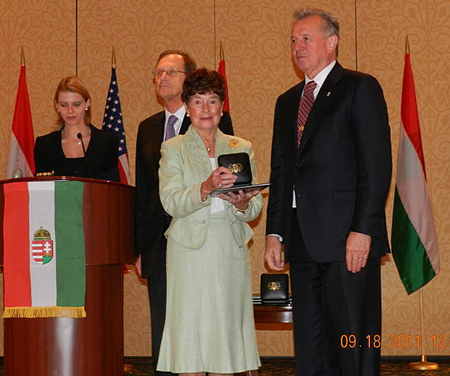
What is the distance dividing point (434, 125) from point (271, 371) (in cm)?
235

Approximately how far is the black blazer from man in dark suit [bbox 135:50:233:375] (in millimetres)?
267

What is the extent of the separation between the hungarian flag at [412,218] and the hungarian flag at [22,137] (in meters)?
2.85

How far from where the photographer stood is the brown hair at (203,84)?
322cm

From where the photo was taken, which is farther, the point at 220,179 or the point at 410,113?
the point at 410,113

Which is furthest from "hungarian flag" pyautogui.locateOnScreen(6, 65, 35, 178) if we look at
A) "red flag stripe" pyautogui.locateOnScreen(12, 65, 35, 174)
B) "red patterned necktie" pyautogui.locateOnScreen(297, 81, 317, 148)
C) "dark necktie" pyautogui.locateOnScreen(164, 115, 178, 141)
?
"red patterned necktie" pyautogui.locateOnScreen(297, 81, 317, 148)

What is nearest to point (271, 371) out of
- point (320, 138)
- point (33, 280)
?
point (33, 280)

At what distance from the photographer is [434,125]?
232 inches

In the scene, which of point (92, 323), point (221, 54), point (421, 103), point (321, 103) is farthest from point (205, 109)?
point (421, 103)

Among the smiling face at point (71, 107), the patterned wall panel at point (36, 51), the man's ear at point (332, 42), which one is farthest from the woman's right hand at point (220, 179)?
the patterned wall panel at point (36, 51)

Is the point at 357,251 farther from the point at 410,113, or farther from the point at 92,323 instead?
the point at 410,113

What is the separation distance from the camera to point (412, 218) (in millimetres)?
5316

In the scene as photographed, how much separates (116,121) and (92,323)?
254 cm

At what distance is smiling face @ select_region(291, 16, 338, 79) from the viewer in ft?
10.1

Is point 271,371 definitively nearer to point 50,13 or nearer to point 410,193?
point 410,193
